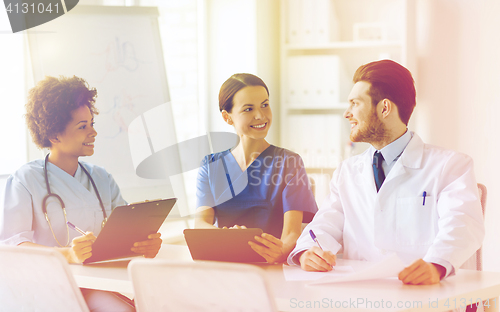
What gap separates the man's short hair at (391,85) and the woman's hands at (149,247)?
764 mm

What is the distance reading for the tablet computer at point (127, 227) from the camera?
116 centimetres

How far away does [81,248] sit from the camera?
1.21 metres

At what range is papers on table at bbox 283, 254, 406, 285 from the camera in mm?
909

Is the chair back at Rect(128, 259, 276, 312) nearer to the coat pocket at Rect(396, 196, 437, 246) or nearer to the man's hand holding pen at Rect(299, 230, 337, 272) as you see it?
the man's hand holding pen at Rect(299, 230, 337, 272)

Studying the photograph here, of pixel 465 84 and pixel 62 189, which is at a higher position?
pixel 465 84

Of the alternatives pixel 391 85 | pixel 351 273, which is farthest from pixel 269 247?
pixel 391 85

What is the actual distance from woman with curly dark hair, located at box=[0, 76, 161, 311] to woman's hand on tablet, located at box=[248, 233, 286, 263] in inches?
14.3

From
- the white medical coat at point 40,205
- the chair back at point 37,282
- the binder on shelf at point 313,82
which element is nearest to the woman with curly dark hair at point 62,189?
the white medical coat at point 40,205

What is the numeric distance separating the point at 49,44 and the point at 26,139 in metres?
0.38

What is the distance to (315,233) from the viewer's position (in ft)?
4.16

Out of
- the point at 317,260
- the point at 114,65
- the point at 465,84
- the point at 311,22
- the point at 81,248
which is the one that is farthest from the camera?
the point at 311,22

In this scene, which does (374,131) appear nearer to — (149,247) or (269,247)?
(269,247)

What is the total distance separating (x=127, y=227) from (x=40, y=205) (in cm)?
34

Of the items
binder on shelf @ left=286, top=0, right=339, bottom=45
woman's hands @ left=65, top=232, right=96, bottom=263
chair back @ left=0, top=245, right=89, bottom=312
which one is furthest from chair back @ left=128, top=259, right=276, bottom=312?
binder on shelf @ left=286, top=0, right=339, bottom=45
